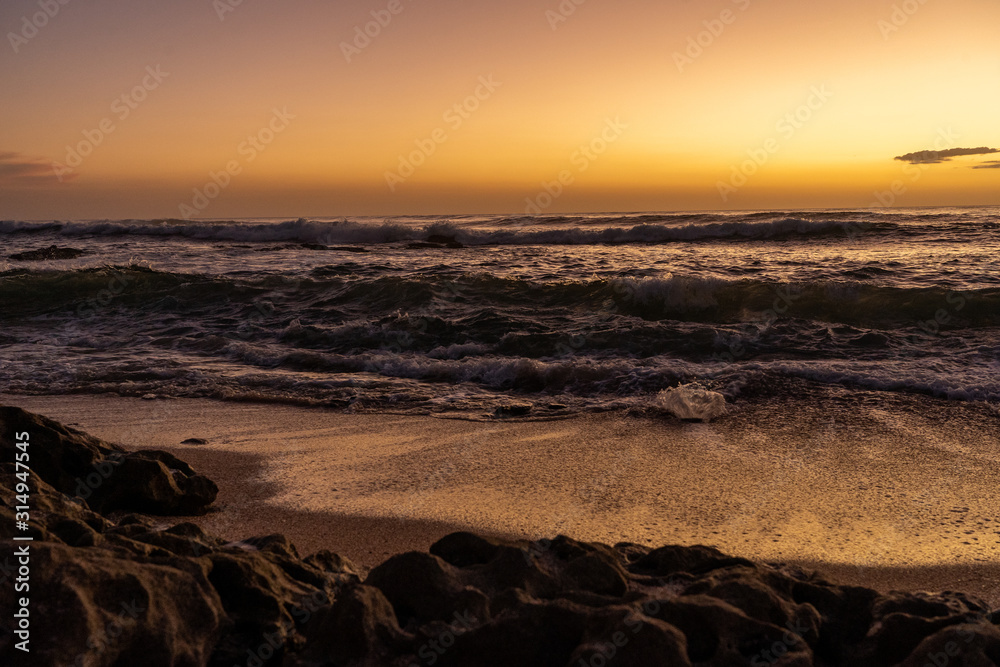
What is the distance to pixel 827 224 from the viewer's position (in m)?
22.0

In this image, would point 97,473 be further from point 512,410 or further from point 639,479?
point 512,410

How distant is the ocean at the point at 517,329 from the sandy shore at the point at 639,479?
0.61 meters

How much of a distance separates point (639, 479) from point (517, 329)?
4.85 metres

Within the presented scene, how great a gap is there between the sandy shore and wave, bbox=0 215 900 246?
58.4ft

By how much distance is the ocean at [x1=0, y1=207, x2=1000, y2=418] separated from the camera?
621 centimetres

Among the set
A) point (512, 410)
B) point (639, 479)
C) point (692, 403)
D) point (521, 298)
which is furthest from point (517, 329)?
point (639, 479)

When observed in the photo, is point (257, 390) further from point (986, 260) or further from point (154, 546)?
point (986, 260)

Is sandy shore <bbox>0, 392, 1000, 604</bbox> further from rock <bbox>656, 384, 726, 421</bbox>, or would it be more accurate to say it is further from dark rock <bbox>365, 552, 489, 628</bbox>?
dark rock <bbox>365, 552, 489, 628</bbox>

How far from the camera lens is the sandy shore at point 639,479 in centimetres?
310

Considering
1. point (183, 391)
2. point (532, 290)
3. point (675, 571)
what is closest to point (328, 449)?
point (183, 391)

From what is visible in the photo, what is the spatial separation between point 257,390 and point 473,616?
489cm

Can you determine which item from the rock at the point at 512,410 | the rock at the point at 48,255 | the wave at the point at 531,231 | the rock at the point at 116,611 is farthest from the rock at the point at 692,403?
the rock at the point at 48,255

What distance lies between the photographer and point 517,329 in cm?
864

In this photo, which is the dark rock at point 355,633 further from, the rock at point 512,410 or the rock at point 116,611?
the rock at point 512,410
